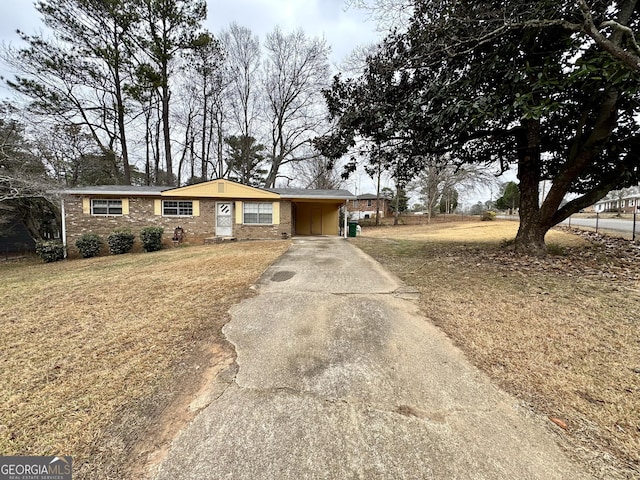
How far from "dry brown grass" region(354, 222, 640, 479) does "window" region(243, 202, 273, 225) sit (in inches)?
362

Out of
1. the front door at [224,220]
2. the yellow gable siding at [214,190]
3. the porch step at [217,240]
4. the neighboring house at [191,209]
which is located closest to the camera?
the neighboring house at [191,209]

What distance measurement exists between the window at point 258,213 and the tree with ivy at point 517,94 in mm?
6618

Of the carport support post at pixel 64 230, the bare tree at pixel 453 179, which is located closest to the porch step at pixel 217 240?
the carport support post at pixel 64 230

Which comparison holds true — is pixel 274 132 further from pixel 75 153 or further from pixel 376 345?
pixel 376 345

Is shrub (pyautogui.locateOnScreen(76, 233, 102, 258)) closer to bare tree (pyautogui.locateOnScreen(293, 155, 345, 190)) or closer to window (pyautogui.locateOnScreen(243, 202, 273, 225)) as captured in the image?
window (pyautogui.locateOnScreen(243, 202, 273, 225))

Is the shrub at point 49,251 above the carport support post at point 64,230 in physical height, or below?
below

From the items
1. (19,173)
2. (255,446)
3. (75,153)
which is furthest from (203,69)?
(255,446)

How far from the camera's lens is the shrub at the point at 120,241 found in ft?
39.0

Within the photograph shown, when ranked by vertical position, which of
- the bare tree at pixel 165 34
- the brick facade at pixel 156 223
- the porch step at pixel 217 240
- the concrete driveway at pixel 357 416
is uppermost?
the bare tree at pixel 165 34

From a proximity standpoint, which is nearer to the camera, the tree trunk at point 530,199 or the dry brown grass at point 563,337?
the dry brown grass at point 563,337

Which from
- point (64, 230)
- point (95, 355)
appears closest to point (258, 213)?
point (64, 230)

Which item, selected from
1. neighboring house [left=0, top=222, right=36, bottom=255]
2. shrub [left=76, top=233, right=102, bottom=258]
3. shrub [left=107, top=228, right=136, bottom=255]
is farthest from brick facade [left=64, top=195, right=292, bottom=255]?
neighboring house [left=0, top=222, right=36, bottom=255]

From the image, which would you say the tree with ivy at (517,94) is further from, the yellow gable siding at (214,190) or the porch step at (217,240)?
the porch step at (217,240)

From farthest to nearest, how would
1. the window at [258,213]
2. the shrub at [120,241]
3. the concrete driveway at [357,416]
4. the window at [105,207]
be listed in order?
the window at [258,213], the window at [105,207], the shrub at [120,241], the concrete driveway at [357,416]
